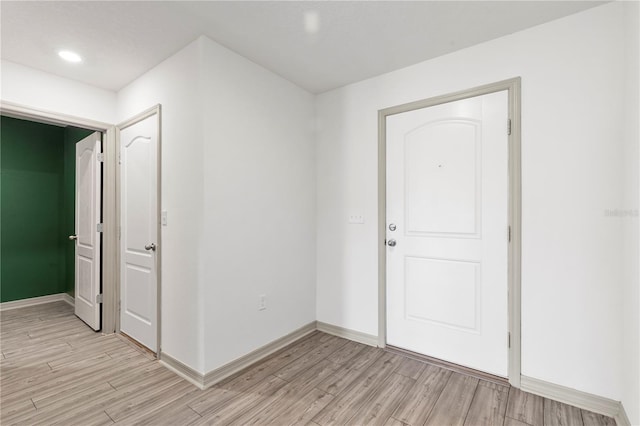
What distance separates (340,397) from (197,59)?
99.0 inches

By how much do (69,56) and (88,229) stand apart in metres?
1.67

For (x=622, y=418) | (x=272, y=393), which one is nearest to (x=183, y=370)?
(x=272, y=393)

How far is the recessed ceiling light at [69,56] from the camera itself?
2.33 meters

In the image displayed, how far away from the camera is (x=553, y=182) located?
1.96 m

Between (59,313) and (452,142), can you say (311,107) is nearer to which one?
(452,142)

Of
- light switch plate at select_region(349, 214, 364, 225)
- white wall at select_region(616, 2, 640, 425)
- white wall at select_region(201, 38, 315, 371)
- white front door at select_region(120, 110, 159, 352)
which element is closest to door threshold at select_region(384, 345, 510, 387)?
white wall at select_region(616, 2, 640, 425)

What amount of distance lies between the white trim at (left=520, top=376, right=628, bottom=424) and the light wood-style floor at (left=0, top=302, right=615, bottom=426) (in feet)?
0.16

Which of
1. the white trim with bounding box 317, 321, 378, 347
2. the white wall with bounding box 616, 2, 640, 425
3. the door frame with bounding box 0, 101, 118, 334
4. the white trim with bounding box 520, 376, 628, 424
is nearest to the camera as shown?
the white wall with bounding box 616, 2, 640, 425

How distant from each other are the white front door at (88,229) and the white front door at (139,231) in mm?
293

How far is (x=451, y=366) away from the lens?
2363 mm

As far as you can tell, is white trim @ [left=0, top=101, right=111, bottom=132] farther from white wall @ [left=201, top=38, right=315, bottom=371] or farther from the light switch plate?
the light switch plate

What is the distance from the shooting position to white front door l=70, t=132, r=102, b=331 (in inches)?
120

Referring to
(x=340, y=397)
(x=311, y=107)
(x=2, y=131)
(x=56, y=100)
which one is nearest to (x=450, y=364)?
(x=340, y=397)

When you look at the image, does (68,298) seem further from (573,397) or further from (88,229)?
(573,397)
